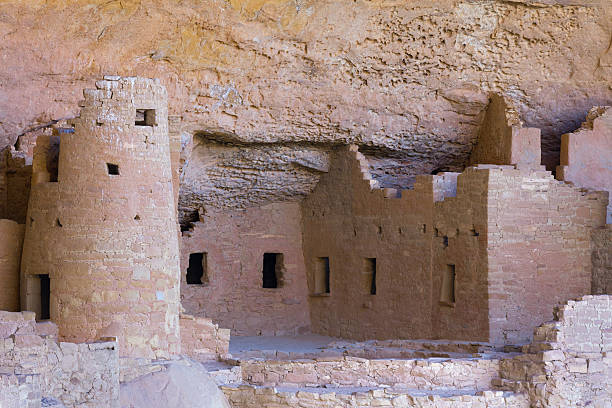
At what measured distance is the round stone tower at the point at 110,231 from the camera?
38.8 feet

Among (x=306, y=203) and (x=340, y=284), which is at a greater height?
(x=306, y=203)

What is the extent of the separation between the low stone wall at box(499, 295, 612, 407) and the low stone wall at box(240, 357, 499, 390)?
0.53 metres

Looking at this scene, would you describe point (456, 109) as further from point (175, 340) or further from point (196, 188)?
point (175, 340)

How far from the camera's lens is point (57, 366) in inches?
396

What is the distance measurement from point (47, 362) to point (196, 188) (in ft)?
26.4

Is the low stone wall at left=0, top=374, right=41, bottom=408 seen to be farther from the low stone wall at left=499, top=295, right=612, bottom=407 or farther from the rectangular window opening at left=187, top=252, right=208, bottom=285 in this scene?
the rectangular window opening at left=187, top=252, right=208, bottom=285

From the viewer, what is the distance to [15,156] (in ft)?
46.5

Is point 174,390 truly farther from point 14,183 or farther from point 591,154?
point 591,154

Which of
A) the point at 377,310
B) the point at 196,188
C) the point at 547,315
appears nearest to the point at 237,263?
the point at 196,188

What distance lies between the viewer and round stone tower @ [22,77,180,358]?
11820 mm

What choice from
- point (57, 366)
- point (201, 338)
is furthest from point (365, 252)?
point (57, 366)

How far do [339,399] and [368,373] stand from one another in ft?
2.54

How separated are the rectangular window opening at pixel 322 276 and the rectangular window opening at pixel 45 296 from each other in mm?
6583

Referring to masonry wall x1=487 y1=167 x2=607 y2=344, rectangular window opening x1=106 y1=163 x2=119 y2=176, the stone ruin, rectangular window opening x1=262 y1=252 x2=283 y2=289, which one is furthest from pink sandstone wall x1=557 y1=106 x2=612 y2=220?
rectangular window opening x1=106 y1=163 x2=119 y2=176
